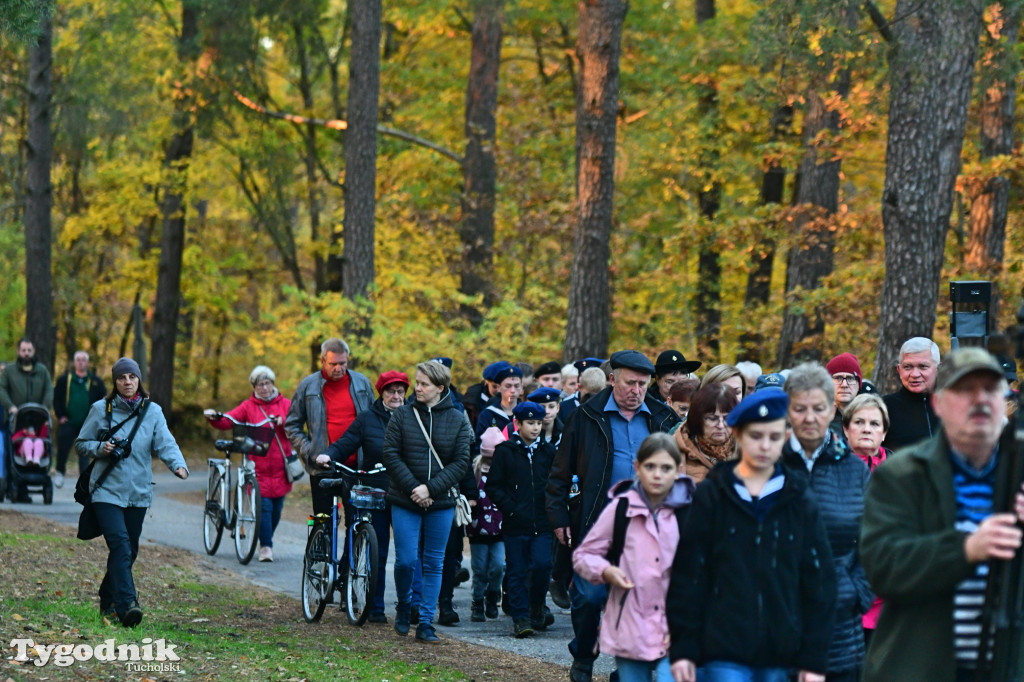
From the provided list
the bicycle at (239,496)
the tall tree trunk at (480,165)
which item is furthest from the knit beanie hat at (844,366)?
the tall tree trunk at (480,165)

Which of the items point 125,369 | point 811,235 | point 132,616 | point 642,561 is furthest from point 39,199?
point 642,561

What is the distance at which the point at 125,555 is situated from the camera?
9.88m

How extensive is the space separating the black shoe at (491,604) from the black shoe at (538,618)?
2.18 ft

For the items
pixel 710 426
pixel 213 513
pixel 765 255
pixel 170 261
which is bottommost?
pixel 213 513

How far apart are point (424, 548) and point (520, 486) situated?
93 cm

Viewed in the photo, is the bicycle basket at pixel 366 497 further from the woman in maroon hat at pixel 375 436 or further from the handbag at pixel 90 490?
the handbag at pixel 90 490

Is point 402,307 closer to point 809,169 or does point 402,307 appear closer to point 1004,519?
point 809,169

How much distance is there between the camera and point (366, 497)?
10.8m

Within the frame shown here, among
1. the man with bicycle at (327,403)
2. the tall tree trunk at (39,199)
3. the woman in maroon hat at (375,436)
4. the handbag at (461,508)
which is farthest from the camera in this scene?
the tall tree trunk at (39,199)

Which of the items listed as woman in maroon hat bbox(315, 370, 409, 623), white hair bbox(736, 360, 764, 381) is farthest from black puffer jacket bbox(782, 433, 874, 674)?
woman in maroon hat bbox(315, 370, 409, 623)

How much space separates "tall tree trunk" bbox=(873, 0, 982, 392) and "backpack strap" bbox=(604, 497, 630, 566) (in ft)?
28.7

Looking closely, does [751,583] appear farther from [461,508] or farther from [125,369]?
[125,369]

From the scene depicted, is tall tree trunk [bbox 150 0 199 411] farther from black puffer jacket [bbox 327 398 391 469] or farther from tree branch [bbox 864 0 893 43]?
black puffer jacket [bbox 327 398 391 469]

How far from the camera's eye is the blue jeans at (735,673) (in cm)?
518
